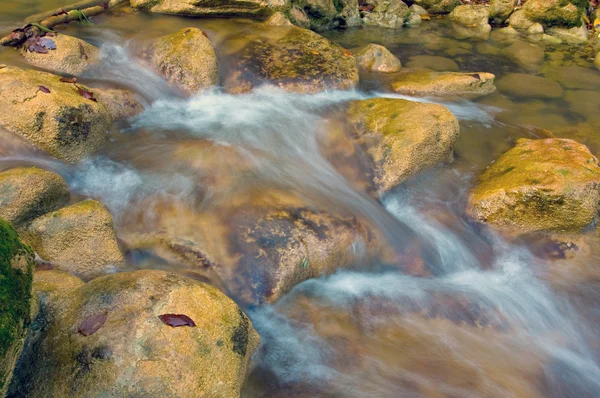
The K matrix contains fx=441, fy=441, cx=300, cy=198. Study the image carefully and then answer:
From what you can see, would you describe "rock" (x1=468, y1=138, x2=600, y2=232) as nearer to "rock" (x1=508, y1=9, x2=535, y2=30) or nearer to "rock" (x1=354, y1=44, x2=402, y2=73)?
"rock" (x1=354, y1=44, x2=402, y2=73)

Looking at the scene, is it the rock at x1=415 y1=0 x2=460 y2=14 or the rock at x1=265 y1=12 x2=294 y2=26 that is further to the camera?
the rock at x1=415 y1=0 x2=460 y2=14

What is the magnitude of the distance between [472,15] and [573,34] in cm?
274

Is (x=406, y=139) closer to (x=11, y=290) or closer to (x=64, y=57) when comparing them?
(x=11, y=290)

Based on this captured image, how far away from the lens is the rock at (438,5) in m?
12.9

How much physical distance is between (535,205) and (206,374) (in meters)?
4.34

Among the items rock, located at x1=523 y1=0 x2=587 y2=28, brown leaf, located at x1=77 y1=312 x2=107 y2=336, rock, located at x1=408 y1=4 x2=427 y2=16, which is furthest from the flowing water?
rock, located at x1=408 y1=4 x2=427 y2=16

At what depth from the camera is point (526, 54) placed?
1095 centimetres

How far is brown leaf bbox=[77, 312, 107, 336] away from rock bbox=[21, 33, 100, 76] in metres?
4.80

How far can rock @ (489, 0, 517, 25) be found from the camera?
12711mm

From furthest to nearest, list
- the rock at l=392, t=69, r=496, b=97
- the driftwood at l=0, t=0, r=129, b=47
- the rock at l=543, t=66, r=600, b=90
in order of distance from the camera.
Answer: the rock at l=543, t=66, r=600, b=90 < the rock at l=392, t=69, r=496, b=97 < the driftwood at l=0, t=0, r=129, b=47

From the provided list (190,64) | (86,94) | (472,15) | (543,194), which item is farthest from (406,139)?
(472,15)

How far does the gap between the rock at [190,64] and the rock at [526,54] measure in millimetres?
7389

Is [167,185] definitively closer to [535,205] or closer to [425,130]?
[425,130]

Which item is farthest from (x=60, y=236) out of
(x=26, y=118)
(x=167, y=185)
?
(x=26, y=118)
